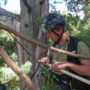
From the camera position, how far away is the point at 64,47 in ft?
7.17

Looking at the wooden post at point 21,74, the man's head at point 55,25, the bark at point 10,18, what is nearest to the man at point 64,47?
the man's head at point 55,25

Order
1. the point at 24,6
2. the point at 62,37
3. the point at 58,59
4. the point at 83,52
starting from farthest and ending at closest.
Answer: the point at 24,6 < the point at 58,59 < the point at 62,37 < the point at 83,52

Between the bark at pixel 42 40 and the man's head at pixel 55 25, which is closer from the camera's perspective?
the man's head at pixel 55 25

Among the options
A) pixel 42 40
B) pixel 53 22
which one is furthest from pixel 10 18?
pixel 53 22

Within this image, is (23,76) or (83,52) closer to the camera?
(23,76)

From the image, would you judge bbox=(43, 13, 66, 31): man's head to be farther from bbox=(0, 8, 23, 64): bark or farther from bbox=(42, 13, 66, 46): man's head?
bbox=(0, 8, 23, 64): bark

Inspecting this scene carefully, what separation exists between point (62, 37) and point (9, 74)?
1032 millimetres

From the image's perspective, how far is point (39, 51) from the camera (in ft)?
14.8

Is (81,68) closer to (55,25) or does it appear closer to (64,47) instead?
(64,47)

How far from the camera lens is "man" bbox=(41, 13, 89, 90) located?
1936 millimetres

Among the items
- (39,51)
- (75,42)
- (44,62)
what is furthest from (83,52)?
(39,51)

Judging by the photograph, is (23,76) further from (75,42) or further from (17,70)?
(75,42)

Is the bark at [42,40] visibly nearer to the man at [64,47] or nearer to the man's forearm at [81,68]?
the man at [64,47]

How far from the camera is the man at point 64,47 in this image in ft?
Result: 6.35
